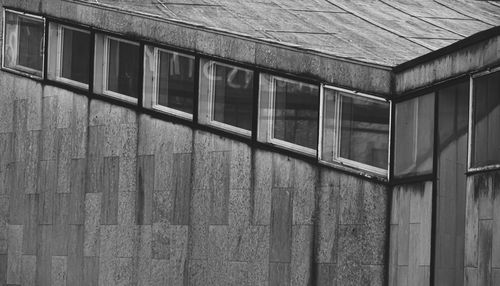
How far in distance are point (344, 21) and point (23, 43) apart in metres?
6.39

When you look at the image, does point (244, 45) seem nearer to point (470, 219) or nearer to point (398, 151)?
point (398, 151)

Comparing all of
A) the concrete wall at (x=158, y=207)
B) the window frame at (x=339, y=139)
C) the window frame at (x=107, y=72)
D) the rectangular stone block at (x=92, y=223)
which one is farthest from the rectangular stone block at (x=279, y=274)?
the window frame at (x=107, y=72)

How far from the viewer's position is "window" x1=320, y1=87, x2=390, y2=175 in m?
18.6

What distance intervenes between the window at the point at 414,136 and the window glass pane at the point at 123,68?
608 centimetres

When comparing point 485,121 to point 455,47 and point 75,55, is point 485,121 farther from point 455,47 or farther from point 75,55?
point 75,55

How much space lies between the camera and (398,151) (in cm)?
1828

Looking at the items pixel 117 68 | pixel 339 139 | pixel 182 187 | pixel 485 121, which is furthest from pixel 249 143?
pixel 485 121

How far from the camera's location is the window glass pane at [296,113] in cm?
1948

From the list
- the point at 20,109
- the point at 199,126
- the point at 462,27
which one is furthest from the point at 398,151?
the point at 20,109

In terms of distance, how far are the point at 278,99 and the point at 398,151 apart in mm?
2571

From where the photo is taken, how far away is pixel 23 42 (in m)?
25.4

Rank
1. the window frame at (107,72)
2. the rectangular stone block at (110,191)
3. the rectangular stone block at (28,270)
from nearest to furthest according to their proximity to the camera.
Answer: the rectangular stone block at (110,191) → the window frame at (107,72) → the rectangular stone block at (28,270)

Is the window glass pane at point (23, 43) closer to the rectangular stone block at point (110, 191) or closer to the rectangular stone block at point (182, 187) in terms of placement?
the rectangular stone block at point (110, 191)

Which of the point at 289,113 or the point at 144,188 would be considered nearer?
the point at 289,113
